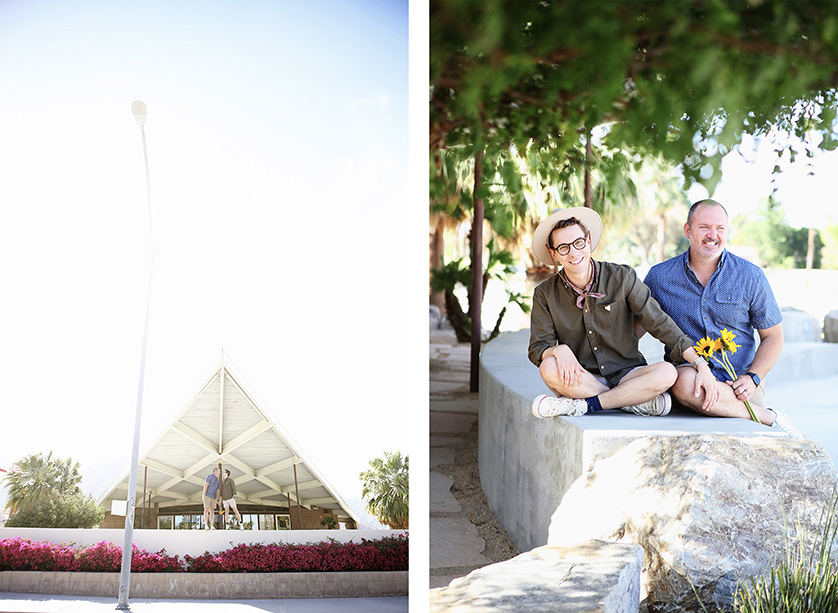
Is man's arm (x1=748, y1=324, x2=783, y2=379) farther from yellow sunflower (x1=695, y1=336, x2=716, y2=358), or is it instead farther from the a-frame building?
the a-frame building

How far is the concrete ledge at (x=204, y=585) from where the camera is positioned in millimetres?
2535

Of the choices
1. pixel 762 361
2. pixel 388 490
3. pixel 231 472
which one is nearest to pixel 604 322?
pixel 762 361

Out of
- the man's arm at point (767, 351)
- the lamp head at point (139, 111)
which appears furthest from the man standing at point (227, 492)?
the man's arm at point (767, 351)

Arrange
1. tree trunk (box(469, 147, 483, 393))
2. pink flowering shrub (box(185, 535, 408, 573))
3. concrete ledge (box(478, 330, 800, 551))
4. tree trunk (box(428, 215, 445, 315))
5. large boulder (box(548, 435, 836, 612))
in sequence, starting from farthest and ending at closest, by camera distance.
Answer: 1. tree trunk (box(428, 215, 445, 315))
2. tree trunk (box(469, 147, 483, 393))
3. pink flowering shrub (box(185, 535, 408, 573))
4. concrete ledge (box(478, 330, 800, 551))
5. large boulder (box(548, 435, 836, 612))

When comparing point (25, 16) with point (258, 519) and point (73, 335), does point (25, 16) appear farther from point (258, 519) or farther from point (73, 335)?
point (258, 519)

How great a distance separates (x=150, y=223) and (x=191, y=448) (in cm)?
87

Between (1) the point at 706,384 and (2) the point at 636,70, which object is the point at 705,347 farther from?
(2) the point at 636,70

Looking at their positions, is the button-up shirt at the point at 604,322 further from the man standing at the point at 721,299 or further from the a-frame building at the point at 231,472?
the a-frame building at the point at 231,472

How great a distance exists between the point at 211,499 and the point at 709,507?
168 centimetres

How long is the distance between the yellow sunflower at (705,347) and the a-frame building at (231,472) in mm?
1459

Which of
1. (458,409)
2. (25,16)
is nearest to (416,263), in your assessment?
(25,16)

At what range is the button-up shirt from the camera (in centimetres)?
269

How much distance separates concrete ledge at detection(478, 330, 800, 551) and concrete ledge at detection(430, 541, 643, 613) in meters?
0.47

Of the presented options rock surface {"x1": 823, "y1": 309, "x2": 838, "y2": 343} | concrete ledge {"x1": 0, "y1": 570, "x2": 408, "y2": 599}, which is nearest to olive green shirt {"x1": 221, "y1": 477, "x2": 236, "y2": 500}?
concrete ledge {"x1": 0, "y1": 570, "x2": 408, "y2": 599}
